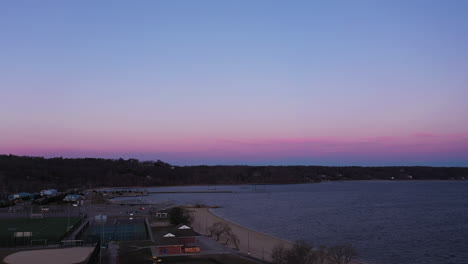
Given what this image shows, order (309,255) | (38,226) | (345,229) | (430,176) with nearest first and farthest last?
(309,255) < (38,226) < (345,229) < (430,176)

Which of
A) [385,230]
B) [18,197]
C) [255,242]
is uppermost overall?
[18,197]

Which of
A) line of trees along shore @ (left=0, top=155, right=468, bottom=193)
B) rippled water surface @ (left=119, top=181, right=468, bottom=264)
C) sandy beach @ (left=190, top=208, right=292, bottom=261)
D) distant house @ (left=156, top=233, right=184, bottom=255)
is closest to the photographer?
distant house @ (left=156, top=233, right=184, bottom=255)

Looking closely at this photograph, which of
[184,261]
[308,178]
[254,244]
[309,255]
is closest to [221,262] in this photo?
[184,261]

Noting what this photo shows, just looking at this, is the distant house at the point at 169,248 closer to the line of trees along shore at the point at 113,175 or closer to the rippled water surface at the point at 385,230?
the rippled water surface at the point at 385,230

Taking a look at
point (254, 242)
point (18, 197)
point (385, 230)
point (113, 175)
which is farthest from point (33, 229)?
point (113, 175)

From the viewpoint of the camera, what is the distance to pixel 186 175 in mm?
180625

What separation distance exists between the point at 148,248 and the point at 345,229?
70.0 feet

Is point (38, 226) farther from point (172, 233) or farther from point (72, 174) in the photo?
point (72, 174)

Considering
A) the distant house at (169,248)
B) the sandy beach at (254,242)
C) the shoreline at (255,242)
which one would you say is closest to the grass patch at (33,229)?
the distant house at (169,248)

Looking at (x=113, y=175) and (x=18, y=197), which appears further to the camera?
(x=113, y=175)

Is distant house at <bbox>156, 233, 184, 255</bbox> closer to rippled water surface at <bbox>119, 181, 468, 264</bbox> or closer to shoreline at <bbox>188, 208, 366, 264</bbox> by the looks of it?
shoreline at <bbox>188, 208, 366, 264</bbox>

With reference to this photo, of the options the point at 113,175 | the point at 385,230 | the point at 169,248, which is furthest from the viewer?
the point at 113,175

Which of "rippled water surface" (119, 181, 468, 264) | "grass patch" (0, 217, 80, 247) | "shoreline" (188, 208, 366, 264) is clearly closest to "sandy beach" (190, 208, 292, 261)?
"shoreline" (188, 208, 366, 264)

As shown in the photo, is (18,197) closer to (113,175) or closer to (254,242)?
(254,242)
